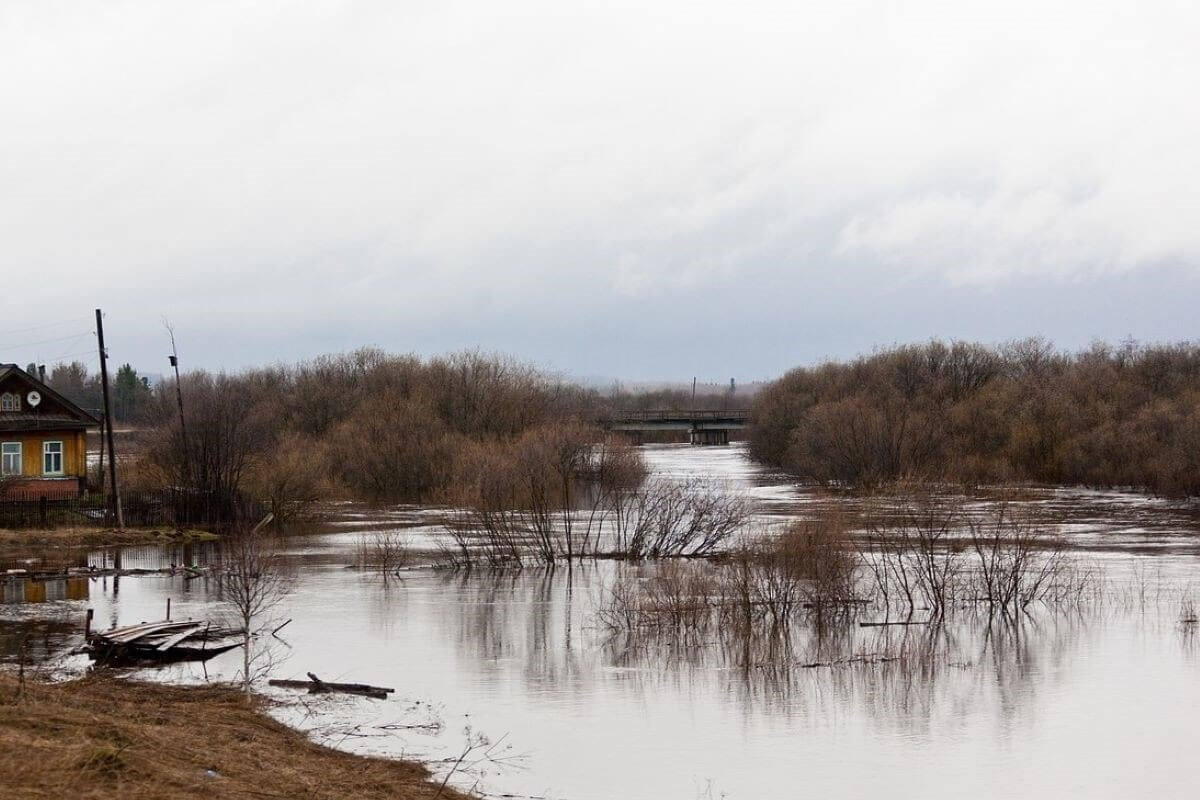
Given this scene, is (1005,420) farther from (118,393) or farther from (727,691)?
(118,393)

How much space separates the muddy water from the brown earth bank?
38.6 inches

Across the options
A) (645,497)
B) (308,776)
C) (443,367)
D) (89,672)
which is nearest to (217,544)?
(645,497)

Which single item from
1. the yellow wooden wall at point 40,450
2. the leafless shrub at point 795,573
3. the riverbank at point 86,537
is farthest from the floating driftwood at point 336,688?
the yellow wooden wall at point 40,450

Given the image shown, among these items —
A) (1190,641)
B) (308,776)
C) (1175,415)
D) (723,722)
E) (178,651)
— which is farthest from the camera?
(1175,415)

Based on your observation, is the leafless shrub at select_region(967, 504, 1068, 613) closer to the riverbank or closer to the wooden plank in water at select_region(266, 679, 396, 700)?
the wooden plank in water at select_region(266, 679, 396, 700)

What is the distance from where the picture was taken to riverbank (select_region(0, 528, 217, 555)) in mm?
41281

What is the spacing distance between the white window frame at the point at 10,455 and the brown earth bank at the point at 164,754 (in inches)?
1284

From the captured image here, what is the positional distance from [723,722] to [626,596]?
29.1 feet

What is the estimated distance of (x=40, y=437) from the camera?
48.0m

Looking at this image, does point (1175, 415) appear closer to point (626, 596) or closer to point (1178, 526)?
point (1178, 526)

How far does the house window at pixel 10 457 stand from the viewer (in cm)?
4738

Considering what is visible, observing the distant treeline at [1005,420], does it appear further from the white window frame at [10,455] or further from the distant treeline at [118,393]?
the distant treeline at [118,393]

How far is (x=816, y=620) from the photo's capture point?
25.9 meters

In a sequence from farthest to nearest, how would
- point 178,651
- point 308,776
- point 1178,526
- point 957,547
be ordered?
point 1178,526 < point 957,547 < point 178,651 < point 308,776
